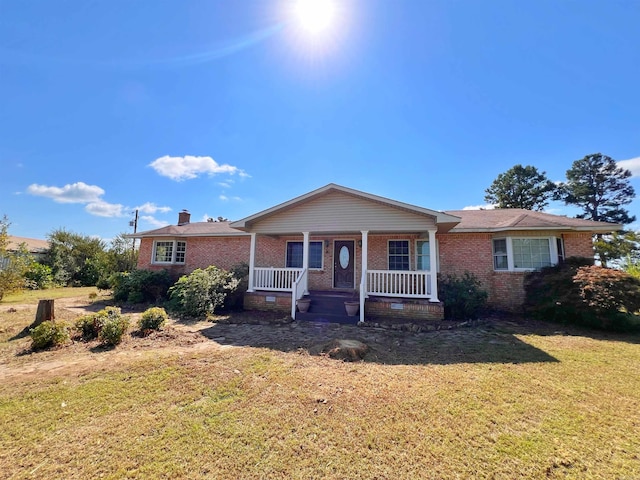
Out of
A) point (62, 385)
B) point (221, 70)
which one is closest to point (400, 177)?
point (221, 70)

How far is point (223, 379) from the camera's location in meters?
4.57

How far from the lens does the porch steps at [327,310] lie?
31.3 ft

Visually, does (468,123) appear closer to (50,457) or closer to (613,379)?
(613,379)

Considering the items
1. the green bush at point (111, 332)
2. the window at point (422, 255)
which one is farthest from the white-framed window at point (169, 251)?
the window at point (422, 255)

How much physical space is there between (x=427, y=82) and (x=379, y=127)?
8.59 ft

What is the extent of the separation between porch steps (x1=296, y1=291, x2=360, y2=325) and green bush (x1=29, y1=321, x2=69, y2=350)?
633 cm

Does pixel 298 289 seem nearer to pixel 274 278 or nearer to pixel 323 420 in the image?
pixel 274 278

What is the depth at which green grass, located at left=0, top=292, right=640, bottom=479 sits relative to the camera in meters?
2.58

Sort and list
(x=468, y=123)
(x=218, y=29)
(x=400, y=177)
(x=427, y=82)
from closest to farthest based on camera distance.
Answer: (x=218, y=29)
(x=427, y=82)
(x=468, y=123)
(x=400, y=177)

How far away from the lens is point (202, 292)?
402 inches

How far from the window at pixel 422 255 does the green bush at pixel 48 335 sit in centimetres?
1183

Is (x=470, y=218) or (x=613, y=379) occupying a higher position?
(x=470, y=218)

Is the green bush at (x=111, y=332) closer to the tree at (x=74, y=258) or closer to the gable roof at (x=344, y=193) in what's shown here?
the gable roof at (x=344, y=193)

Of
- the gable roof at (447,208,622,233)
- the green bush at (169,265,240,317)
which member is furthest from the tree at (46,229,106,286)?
the gable roof at (447,208,622,233)
